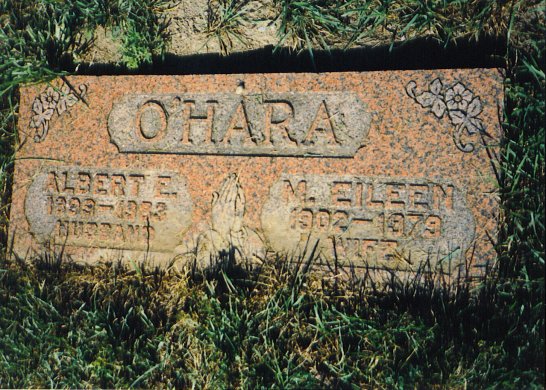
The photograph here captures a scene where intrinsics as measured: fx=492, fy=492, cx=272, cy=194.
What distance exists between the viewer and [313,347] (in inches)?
94.1

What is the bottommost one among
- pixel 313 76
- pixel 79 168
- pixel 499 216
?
pixel 499 216

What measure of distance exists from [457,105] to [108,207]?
5.97 ft

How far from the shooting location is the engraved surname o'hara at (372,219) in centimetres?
232

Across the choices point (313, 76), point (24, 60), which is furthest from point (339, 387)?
point (24, 60)

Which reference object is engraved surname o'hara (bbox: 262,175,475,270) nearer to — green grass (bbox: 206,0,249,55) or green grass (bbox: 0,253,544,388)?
green grass (bbox: 0,253,544,388)

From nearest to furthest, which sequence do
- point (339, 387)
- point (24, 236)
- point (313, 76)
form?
point (339, 387)
point (313, 76)
point (24, 236)

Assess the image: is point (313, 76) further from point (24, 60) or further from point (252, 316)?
point (24, 60)

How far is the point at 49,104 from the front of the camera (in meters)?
2.69

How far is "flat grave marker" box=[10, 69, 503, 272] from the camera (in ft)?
7.67

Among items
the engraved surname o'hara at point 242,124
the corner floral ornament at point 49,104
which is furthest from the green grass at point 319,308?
the engraved surname o'hara at point 242,124

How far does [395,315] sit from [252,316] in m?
0.69

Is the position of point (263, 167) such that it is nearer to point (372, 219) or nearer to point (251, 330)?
point (372, 219)

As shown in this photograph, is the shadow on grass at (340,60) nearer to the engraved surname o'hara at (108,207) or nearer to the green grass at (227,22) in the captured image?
the green grass at (227,22)

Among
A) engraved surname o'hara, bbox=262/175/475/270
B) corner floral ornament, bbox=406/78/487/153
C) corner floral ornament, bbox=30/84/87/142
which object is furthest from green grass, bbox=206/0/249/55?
corner floral ornament, bbox=406/78/487/153
